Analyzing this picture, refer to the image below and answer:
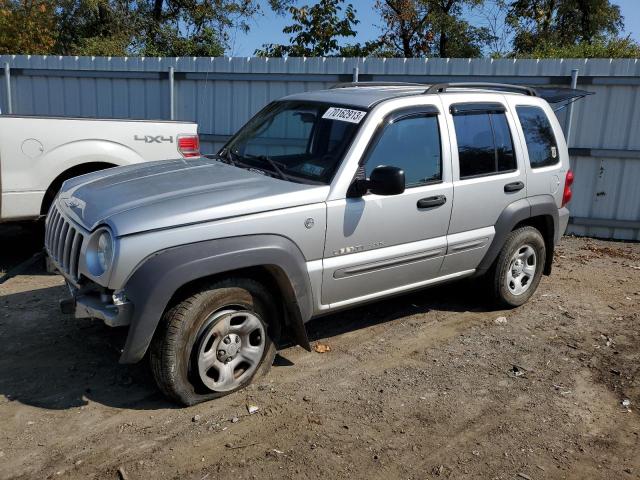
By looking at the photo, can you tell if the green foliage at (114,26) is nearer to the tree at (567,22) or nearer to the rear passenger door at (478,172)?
the tree at (567,22)

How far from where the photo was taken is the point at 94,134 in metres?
6.38

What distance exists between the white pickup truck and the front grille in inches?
69.7

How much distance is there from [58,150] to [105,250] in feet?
10.0

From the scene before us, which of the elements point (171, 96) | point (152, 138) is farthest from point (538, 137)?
point (171, 96)

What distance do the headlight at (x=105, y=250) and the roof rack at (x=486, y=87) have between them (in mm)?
2703

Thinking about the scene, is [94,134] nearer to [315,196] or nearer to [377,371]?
[315,196]

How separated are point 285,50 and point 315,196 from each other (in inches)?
669

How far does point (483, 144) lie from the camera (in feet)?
17.0

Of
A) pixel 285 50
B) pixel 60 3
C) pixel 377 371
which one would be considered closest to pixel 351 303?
pixel 377 371

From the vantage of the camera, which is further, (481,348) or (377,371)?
(481,348)

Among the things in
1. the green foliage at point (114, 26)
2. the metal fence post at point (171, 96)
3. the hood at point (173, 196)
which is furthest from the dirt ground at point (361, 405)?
the green foliage at point (114, 26)

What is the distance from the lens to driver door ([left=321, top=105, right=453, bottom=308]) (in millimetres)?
4309

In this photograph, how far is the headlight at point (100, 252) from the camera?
140 inches

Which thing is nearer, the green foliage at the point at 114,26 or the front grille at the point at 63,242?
the front grille at the point at 63,242
